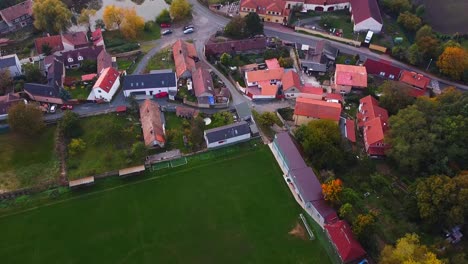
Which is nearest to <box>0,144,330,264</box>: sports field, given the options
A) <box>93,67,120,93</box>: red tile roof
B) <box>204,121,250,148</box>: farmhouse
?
<box>204,121,250,148</box>: farmhouse

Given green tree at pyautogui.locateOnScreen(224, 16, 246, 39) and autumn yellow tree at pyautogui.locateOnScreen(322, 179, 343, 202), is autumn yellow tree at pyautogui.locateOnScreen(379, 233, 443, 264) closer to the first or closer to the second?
autumn yellow tree at pyautogui.locateOnScreen(322, 179, 343, 202)

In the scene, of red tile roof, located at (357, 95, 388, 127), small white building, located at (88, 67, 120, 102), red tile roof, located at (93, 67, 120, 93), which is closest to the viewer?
red tile roof, located at (357, 95, 388, 127)

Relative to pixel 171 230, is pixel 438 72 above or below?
above

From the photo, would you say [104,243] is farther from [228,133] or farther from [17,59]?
[17,59]

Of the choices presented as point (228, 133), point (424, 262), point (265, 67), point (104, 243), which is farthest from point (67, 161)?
point (424, 262)

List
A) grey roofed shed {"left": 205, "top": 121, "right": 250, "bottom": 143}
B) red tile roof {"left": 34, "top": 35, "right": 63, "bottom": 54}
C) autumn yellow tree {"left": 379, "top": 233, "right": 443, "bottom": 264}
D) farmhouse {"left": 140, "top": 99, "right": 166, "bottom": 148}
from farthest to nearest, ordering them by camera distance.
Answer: red tile roof {"left": 34, "top": 35, "right": 63, "bottom": 54} → grey roofed shed {"left": 205, "top": 121, "right": 250, "bottom": 143} → farmhouse {"left": 140, "top": 99, "right": 166, "bottom": 148} → autumn yellow tree {"left": 379, "top": 233, "right": 443, "bottom": 264}

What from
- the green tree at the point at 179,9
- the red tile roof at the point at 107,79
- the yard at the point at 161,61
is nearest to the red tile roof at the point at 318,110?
the yard at the point at 161,61

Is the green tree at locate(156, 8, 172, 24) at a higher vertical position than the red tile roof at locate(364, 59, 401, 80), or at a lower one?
higher
